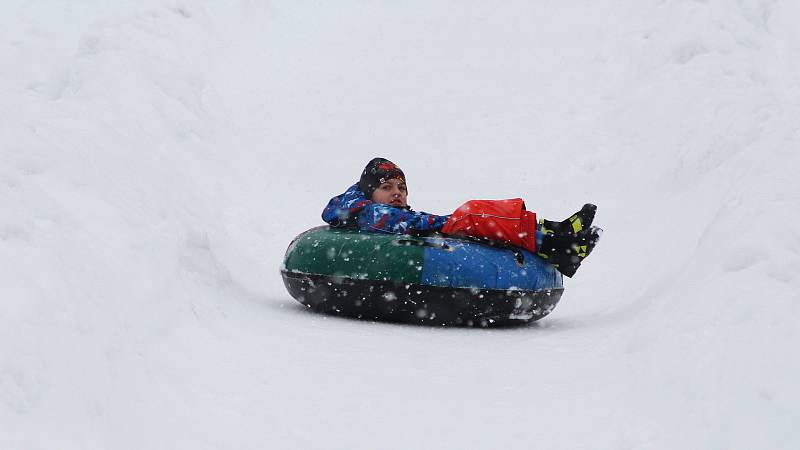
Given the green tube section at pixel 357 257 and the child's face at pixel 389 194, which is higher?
the child's face at pixel 389 194

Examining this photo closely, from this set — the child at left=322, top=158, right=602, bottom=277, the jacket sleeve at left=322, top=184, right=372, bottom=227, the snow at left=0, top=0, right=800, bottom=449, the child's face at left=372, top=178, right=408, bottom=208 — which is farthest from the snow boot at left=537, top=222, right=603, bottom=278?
the jacket sleeve at left=322, top=184, right=372, bottom=227

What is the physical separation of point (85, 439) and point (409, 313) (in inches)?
129

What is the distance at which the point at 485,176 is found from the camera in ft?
40.4

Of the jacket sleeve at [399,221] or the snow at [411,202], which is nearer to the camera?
the snow at [411,202]

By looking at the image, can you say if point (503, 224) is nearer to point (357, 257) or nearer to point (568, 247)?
point (568, 247)

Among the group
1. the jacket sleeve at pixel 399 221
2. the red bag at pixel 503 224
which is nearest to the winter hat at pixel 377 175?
the jacket sleeve at pixel 399 221

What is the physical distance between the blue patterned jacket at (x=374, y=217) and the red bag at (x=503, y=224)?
0.21m

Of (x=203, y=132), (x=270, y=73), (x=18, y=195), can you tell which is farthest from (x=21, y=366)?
(x=270, y=73)

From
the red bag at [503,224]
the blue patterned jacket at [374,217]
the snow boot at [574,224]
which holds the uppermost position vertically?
the snow boot at [574,224]

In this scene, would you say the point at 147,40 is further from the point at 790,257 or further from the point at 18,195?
the point at 790,257

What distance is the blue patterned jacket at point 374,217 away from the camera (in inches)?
237

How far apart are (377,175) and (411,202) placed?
564cm

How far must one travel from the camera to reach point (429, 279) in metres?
5.71

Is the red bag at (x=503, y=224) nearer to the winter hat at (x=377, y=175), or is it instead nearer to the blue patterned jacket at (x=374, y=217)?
the blue patterned jacket at (x=374, y=217)
